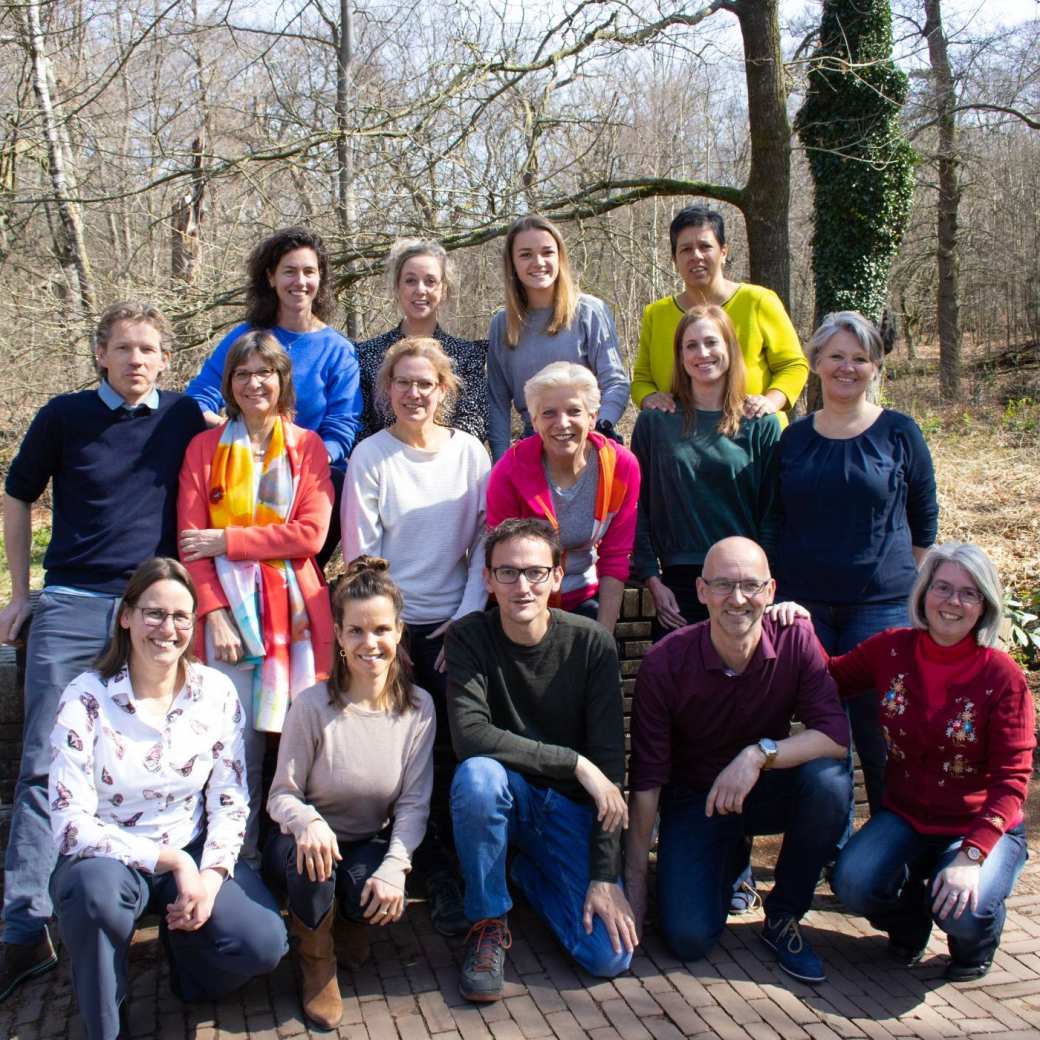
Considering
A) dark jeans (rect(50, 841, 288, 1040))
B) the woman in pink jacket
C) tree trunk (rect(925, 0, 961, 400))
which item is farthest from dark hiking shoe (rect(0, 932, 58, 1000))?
tree trunk (rect(925, 0, 961, 400))

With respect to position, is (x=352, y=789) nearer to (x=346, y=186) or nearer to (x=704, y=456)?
(x=704, y=456)

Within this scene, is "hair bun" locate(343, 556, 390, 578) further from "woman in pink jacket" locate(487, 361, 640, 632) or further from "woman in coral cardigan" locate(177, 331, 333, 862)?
"woman in pink jacket" locate(487, 361, 640, 632)

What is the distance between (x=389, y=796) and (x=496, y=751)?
14.3 inches

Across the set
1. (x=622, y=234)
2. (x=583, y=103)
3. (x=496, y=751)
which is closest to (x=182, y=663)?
(x=496, y=751)

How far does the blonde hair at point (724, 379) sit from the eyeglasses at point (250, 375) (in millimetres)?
1465

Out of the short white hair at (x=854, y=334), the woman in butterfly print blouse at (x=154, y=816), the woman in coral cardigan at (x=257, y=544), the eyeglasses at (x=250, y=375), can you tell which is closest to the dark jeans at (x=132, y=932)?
the woman in butterfly print blouse at (x=154, y=816)

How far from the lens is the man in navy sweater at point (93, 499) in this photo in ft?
11.3

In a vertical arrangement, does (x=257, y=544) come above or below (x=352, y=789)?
above

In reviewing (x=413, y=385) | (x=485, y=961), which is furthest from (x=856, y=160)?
(x=485, y=961)

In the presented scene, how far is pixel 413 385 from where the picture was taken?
360cm

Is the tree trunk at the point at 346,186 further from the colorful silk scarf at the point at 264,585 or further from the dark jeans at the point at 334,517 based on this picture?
the colorful silk scarf at the point at 264,585

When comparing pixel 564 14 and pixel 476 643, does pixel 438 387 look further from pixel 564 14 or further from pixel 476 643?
pixel 564 14

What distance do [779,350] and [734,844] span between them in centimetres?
→ 199

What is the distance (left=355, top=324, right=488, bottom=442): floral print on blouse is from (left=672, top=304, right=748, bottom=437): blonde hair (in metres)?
0.84
